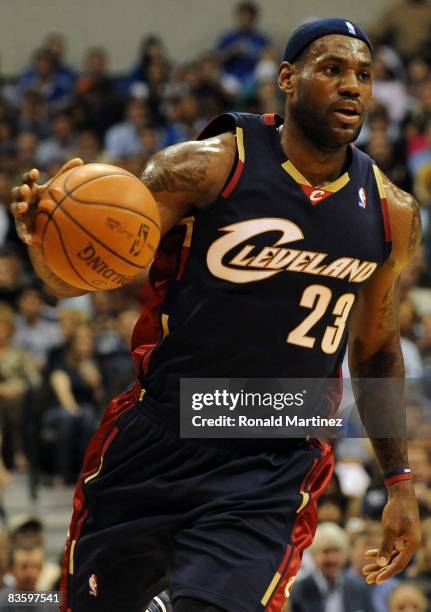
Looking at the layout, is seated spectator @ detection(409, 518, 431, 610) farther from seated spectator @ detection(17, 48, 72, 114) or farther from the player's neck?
seated spectator @ detection(17, 48, 72, 114)

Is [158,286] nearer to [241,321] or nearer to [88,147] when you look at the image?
[241,321]

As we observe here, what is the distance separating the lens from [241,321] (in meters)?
3.99

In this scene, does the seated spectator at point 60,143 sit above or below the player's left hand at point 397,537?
below

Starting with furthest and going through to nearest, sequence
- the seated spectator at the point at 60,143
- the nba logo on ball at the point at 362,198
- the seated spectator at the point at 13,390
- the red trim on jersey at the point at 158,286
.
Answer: the seated spectator at the point at 60,143, the seated spectator at the point at 13,390, the nba logo on ball at the point at 362,198, the red trim on jersey at the point at 158,286

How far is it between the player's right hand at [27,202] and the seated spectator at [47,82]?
11596mm

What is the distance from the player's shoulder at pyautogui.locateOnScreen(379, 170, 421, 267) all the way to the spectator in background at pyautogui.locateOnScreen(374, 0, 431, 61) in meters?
Result: 11.3

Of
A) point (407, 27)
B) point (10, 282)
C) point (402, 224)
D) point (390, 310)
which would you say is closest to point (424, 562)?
point (390, 310)

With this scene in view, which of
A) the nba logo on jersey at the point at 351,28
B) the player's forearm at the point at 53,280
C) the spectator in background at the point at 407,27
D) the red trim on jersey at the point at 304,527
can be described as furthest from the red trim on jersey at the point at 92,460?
the spectator in background at the point at 407,27

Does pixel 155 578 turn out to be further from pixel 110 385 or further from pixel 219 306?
pixel 110 385

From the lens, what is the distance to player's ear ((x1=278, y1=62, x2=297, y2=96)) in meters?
4.14

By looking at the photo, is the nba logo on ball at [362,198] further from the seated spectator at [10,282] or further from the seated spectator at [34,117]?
the seated spectator at [34,117]

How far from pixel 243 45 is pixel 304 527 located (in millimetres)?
11786

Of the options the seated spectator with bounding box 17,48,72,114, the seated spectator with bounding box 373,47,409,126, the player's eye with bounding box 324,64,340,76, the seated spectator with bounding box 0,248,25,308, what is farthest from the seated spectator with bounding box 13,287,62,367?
the player's eye with bounding box 324,64,340,76

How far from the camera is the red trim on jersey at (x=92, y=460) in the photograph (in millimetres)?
4211
